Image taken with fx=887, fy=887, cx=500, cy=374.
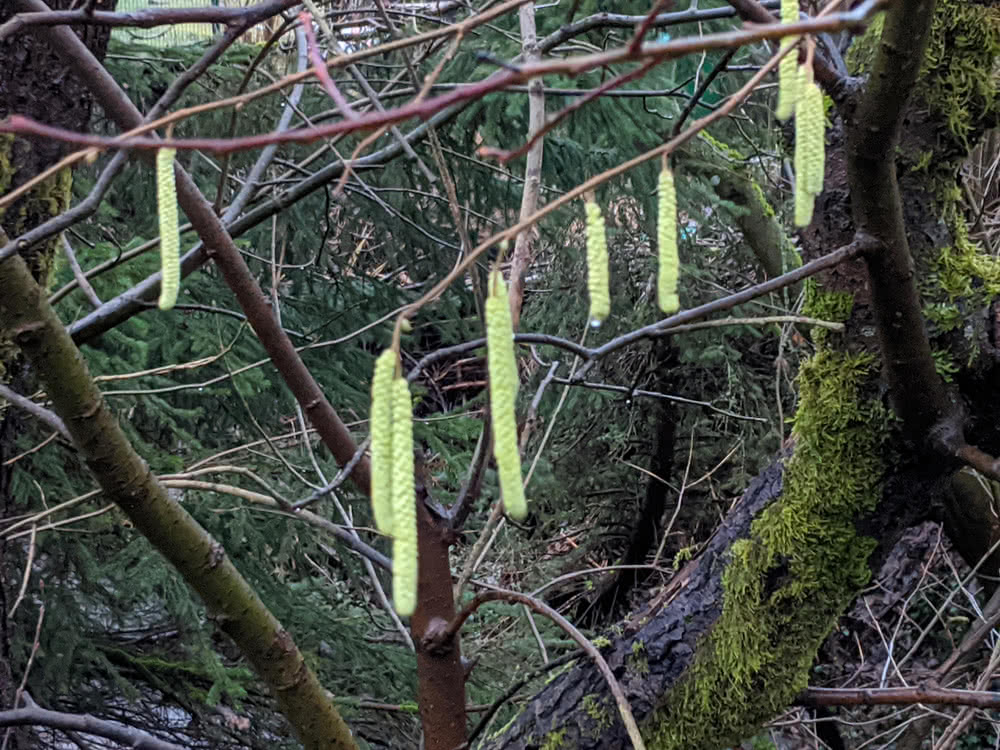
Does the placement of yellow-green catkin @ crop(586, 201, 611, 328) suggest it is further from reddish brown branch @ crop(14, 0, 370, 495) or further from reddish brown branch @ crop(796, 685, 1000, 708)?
reddish brown branch @ crop(796, 685, 1000, 708)

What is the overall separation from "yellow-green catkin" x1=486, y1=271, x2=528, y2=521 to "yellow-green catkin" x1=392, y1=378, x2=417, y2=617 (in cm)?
7

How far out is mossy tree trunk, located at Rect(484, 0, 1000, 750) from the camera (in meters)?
1.59

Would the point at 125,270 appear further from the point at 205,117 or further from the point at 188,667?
the point at 188,667

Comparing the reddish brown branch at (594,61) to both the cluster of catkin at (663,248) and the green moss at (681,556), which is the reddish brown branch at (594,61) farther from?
the green moss at (681,556)

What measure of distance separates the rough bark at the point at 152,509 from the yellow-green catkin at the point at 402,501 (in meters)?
0.86

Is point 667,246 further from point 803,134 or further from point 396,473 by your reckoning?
point 396,473

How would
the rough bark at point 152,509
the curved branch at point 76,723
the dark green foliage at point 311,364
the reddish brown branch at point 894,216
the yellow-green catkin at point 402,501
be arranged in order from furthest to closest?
the dark green foliage at point 311,364 → the curved branch at point 76,723 → the rough bark at point 152,509 → the reddish brown branch at point 894,216 → the yellow-green catkin at point 402,501

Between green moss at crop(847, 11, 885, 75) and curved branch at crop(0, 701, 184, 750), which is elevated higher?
green moss at crop(847, 11, 885, 75)

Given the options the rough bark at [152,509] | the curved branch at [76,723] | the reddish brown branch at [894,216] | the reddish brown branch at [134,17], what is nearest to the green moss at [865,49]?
the reddish brown branch at [894,216]

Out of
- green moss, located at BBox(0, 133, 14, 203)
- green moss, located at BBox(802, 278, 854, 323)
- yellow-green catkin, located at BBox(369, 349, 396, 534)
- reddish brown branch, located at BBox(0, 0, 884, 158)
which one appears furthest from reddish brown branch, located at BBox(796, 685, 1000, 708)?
green moss, located at BBox(0, 133, 14, 203)

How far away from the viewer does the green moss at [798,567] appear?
5.68ft

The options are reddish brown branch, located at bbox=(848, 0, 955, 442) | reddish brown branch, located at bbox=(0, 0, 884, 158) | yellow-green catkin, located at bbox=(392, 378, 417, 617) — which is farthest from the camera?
reddish brown branch, located at bbox=(848, 0, 955, 442)

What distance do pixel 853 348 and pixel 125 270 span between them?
209cm

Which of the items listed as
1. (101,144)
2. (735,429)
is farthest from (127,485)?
(735,429)
